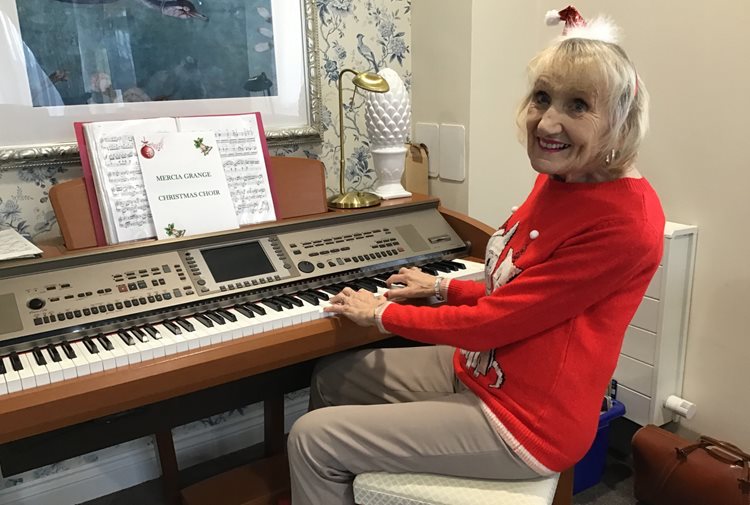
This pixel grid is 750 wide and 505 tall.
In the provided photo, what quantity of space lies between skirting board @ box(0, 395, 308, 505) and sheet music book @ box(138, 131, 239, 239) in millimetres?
824

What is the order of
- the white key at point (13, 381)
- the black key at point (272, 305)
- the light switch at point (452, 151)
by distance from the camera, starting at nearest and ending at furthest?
the white key at point (13, 381), the black key at point (272, 305), the light switch at point (452, 151)

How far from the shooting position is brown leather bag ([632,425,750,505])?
157 cm

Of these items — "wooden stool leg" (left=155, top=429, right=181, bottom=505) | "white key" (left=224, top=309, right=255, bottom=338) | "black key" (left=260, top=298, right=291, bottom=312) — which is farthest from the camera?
"wooden stool leg" (left=155, top=429, right=181, bottom=505)

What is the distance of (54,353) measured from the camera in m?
1.11

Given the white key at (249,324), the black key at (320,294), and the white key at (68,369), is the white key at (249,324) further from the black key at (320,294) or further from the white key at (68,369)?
the white key at (68,369)

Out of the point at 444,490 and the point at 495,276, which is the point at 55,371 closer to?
the point at 444,490

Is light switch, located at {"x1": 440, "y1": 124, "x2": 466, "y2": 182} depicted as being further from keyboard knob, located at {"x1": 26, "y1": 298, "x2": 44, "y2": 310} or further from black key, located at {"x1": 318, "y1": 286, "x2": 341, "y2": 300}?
keyboard knob, located at {"x1": 26, "y1": 298, "x2": 44, "y2": 310}

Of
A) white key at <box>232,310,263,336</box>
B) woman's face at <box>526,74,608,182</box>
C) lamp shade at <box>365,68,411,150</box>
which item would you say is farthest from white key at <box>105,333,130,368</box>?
lamp shade at <box>365,68,411,150</box>

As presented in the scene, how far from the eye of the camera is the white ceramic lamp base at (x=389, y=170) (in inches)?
71.2

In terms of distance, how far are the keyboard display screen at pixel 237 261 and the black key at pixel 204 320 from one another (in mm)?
95

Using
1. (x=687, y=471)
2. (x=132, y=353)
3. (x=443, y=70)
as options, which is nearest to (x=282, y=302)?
(x=132, y=353)

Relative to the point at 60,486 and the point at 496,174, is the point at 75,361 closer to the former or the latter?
the point at 60,486

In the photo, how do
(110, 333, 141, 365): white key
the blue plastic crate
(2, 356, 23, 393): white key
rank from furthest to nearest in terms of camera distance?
the blue plastic crate
(110, 333, 141, 365): white key
(2, 356, 23, 393): white key

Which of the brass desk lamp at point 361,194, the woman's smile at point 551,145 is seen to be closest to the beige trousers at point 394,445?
the woman's smile at point 551,145
